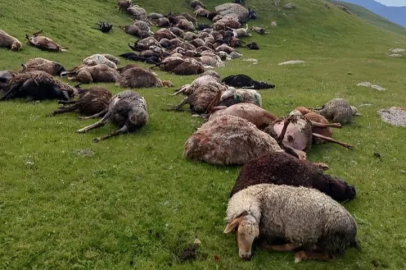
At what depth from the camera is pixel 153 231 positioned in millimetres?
8297

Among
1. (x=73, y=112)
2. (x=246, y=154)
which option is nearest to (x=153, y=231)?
(x=246, y=154)

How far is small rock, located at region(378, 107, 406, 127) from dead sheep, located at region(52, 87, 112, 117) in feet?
41.1

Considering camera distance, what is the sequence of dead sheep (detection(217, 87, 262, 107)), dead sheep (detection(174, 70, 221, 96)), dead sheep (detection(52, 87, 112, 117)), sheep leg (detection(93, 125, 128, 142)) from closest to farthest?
sheep leg (detection(93, 125, 128, 142)) → dead sheep (detection(52, 87, 112, 117)) → dead sheep (detection(217, 87, 262, 107)) → dead sheep (detection(174, 70, 221, 96))

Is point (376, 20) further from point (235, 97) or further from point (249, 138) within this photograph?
point (249, 138)

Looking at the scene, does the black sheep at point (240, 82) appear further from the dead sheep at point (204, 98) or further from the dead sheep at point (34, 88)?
the dead sheep at point (34, 88)

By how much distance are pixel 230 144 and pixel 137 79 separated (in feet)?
35.8

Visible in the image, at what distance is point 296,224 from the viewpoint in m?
8.03

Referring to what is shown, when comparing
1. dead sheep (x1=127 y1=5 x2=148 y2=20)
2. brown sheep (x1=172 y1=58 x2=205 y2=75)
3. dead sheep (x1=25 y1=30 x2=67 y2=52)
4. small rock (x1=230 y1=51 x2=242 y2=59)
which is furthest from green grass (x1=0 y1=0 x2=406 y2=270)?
dead sheep (x1=127 y1=5 x2=148 y2=20)

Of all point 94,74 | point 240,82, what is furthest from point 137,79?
Answer: point 240,82

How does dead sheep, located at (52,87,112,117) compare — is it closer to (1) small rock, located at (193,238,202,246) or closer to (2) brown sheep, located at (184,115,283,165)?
(2) brown sheep, located at (184,115,283,165)

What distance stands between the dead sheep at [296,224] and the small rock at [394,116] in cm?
1185

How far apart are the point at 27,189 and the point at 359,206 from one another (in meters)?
7.99

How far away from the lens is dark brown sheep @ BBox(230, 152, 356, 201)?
9453 millimetres

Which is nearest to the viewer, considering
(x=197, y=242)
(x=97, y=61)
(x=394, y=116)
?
(x=197, y=242)
